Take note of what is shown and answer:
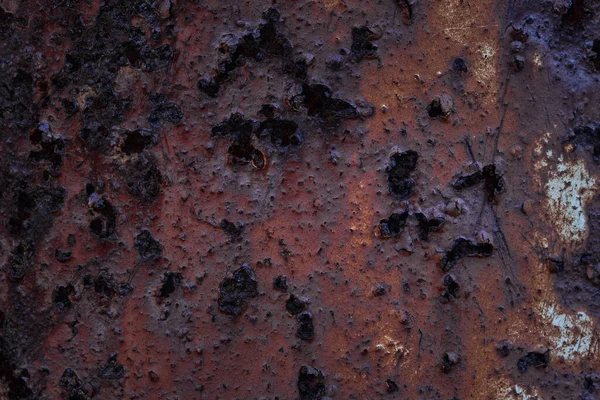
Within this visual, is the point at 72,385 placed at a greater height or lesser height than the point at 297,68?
lesser

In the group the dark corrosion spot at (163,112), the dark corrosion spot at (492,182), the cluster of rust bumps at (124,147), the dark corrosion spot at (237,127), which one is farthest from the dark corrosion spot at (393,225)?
the dark corrosion spot at (163,112)

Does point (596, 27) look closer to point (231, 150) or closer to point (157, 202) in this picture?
point (231, 150)

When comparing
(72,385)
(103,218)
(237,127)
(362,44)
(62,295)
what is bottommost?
(72,385)

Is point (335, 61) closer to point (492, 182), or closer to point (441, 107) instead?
point (441, 107)

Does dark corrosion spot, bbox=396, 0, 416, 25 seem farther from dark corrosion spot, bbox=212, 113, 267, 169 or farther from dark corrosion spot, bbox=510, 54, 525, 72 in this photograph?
dark corrosion spot, bbox=212, 113, 267, 169

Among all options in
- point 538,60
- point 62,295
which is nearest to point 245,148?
point 62,295

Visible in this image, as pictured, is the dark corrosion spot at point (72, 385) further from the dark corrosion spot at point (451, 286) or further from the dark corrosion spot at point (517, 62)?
the dark corrosion spot at point (517, 62)
